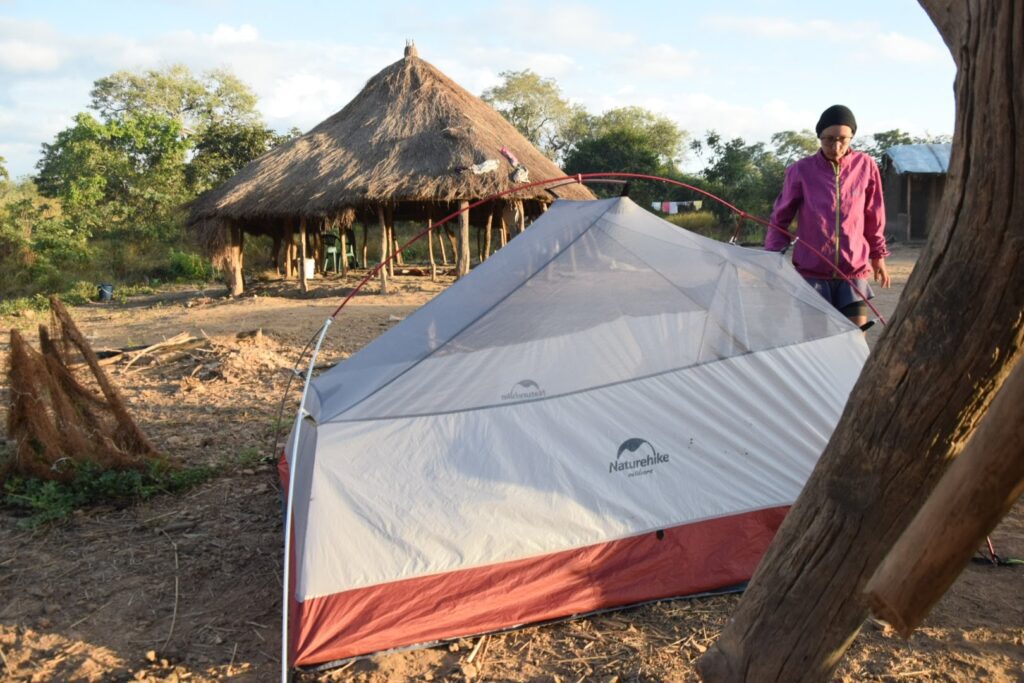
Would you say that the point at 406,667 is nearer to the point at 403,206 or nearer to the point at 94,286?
the point at 403,206

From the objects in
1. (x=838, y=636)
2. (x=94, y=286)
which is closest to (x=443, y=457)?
(x=838, y=636)

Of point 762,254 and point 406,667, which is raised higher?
point 762,254

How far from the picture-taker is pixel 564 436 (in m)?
3.19

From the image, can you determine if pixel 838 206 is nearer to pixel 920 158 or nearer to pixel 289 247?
pixel 289 247

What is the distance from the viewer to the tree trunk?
160 centimetres

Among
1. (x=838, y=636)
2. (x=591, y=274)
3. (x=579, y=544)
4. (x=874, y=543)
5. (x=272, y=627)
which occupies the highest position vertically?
(x=591, y=274)

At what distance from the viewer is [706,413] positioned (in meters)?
3.37

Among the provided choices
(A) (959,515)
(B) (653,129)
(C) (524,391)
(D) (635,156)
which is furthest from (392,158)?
(B) (653,129)

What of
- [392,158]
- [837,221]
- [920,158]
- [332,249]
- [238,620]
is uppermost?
[920,158]

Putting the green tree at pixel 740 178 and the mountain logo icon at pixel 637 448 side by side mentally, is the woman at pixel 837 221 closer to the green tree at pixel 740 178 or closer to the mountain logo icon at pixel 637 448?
the mountain logo icon at pixel 637 448

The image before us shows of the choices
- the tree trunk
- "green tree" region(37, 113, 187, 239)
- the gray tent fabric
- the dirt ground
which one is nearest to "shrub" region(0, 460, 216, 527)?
the dirt ground

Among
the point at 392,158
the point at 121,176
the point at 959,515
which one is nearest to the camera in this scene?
the point at 959,515

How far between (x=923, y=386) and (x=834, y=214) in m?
2.70

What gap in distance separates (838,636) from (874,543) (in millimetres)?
256
